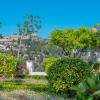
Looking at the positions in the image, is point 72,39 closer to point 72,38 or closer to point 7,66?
point 72,38

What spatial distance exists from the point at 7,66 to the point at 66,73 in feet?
38.0

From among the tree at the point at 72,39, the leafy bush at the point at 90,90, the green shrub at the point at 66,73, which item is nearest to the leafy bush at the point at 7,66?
the green shrub at the point at 66,73

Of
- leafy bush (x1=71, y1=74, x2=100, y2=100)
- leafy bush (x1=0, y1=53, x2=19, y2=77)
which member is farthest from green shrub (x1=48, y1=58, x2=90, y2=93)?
leafy bush (x1=0, y1=53, x2=19, y2=77)

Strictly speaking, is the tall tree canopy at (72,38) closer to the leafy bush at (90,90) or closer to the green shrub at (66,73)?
the green shrub at (66,73)

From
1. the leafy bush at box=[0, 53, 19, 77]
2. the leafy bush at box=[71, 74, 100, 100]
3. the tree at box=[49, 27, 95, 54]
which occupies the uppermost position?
the tree at box=[49, 27, 95, 54]

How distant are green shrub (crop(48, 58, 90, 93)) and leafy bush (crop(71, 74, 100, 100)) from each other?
9.72 meters

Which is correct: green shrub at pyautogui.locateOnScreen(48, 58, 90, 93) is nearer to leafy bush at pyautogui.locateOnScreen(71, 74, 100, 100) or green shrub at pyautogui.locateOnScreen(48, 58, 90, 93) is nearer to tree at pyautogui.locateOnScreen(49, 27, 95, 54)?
→ leafy bush at pyautogui.locateOnScreen(71, 74, 100, 100)

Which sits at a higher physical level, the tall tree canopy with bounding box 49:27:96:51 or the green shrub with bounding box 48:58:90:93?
the tall tree canopy with bounding box 49:27:96:51

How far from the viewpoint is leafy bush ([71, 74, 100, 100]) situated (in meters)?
3.71

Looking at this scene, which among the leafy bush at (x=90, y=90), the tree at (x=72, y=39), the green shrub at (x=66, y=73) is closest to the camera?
the leafy bush at (x=90, y=90)

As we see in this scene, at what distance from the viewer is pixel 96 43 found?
146 ft

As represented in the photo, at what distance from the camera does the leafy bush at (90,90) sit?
371 cm

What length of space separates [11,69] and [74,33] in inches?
800

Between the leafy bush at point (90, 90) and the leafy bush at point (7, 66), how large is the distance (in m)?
20.8
